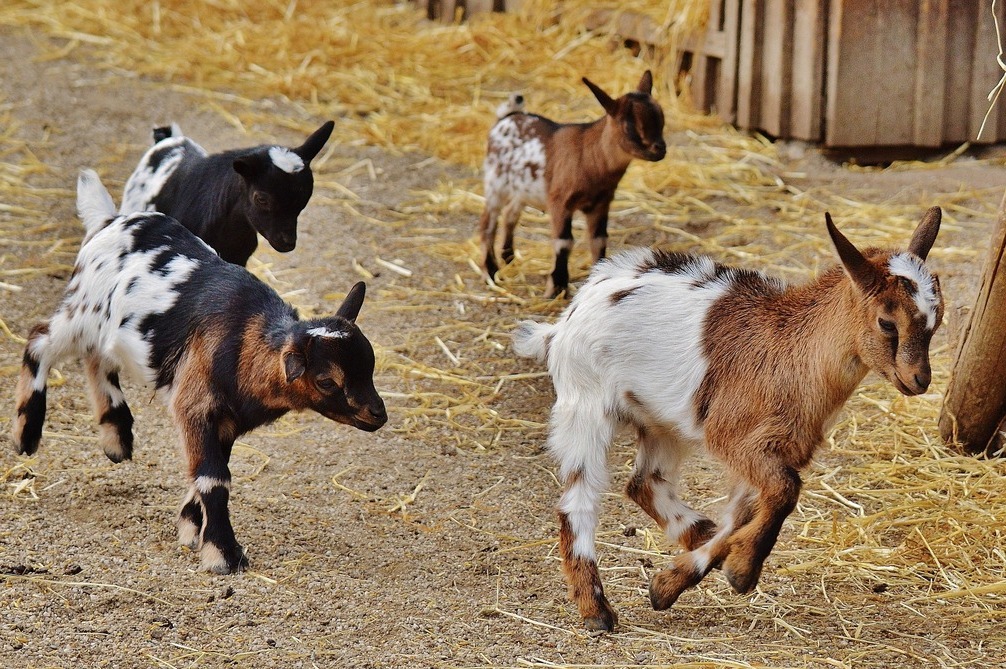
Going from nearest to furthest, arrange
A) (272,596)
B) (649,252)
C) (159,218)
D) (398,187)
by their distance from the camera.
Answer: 1. (272,596)
2. (649,252)
3. (159,218)
4. (398,187)

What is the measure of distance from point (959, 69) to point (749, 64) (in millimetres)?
1519

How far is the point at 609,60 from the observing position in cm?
1110

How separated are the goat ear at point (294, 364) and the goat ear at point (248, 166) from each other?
4.91ft

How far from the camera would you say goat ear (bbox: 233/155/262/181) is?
18.7 ft

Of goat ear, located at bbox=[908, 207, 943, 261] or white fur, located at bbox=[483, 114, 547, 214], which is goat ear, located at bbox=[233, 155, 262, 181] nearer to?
white fur, located at bbox=[483, 114, 547, 214]

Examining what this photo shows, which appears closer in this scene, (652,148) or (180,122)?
(652,148)

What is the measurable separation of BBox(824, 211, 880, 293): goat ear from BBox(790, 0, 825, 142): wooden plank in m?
5.51

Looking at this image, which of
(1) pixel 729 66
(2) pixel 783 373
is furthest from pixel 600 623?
(1) pixel 729 66

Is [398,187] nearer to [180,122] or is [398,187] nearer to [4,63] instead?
[180,122]

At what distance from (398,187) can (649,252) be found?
188 inches

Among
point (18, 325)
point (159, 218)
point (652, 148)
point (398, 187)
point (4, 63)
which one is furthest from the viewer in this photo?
point (4, 63)

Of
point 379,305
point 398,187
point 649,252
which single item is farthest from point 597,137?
point 649,252

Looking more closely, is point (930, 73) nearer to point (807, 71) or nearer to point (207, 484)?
point (807, 71)

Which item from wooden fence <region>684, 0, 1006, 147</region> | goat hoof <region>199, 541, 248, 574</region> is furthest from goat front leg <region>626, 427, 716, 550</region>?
wooden fence <region>684, 0, 1006, 147</region>
